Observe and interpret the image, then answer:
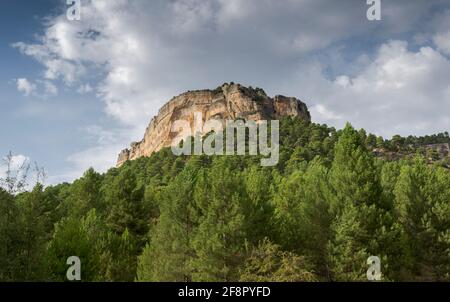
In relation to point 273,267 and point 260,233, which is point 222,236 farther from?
point 273,267

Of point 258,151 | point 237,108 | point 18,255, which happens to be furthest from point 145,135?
point 18,255

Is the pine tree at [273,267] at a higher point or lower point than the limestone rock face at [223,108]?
lower

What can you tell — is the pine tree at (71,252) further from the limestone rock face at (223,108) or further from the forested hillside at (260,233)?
the limestone rock face at (223,108)

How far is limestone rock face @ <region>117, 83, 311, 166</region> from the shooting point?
12912 centimetres

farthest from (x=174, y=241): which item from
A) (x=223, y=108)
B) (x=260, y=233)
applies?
(x=223, y=108)

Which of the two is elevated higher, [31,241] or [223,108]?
[223,108]

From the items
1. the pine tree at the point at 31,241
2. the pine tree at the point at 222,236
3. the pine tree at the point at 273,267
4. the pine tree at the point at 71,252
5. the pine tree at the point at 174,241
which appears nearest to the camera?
the pine tree at the point at 31,241

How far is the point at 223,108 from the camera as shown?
133 metres

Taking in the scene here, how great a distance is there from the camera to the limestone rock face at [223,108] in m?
129

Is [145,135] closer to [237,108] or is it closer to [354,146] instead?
[237,108]

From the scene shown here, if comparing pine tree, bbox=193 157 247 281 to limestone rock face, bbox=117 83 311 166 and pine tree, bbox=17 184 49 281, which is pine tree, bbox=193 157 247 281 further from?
limestone rock face, bbox=117 83 311 166

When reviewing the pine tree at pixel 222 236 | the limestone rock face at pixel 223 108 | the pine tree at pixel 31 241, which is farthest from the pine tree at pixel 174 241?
the limestone rock face at pixel 223 108

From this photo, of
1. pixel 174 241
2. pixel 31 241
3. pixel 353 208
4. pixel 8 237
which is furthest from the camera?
pixel 174 241

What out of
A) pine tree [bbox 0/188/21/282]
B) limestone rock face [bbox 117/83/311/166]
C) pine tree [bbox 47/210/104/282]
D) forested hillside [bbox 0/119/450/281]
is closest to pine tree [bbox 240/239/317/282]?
forested hillside [bbox 0/119/450/281]
